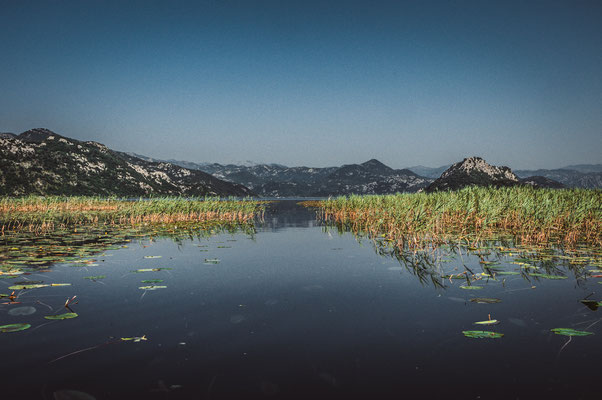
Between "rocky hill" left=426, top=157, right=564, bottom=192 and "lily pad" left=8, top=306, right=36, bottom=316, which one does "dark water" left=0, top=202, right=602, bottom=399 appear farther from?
"rocky hill" left=426, top=157, right=564, bottom=192

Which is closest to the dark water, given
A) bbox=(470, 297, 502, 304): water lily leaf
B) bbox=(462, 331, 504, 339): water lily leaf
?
bbox=(462, 331, 504, 339): water lily leaf

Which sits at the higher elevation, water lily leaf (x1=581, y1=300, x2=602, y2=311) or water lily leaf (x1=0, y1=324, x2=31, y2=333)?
water lily leaf (x1=581, y1=300, x2=602, y2=311)

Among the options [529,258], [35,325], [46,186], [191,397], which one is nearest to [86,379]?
[191,397]

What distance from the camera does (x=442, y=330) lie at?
616cm

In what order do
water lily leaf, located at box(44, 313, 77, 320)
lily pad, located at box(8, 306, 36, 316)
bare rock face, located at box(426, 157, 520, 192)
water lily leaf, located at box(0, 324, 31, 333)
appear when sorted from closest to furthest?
water lily leaf, located at box(0, 324, 31, 333) < water lily leaf, located at box(44, 313, 77, 320) < lily pad, located at box(8, 306, 36, 316) < bare rock face, located at box(426, 157, 520, 192)

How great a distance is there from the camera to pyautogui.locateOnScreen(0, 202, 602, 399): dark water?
423 cm

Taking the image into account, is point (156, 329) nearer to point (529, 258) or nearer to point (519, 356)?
point (519, 356)

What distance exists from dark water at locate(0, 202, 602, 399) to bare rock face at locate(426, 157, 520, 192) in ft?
510

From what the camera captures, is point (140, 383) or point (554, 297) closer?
point (140, 383)

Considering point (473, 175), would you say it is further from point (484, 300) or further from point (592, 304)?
point (484, 300)

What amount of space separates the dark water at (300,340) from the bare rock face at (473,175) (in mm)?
155357

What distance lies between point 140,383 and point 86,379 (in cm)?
80

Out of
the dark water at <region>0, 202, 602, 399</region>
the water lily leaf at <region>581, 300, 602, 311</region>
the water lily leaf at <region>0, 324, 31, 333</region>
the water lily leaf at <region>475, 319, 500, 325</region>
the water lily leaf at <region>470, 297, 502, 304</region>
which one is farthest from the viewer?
the water lily leaf at <region>470, 297, 502, 304</region>

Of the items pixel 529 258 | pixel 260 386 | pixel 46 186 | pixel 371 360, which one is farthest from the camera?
pixel 46 186
